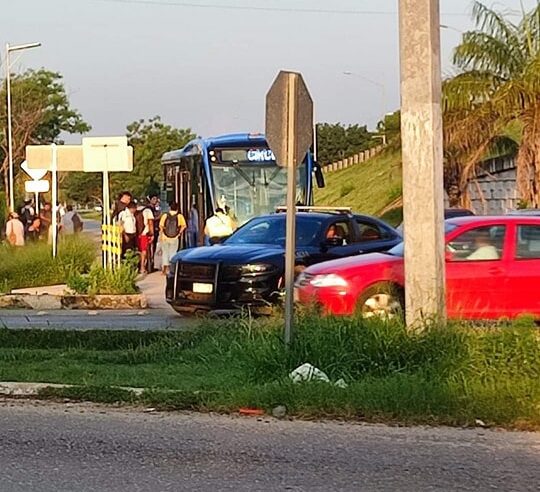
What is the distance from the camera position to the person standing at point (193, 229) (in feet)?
86.1

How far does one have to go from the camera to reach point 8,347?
13.3 metres

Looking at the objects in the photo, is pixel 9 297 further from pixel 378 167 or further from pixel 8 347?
pixel 378 167

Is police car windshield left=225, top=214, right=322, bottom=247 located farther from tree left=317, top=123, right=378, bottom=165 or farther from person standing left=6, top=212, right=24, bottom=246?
tree left=317, top=123, right=378, bottom=165

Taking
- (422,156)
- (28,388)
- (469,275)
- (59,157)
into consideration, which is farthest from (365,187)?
(28,388)

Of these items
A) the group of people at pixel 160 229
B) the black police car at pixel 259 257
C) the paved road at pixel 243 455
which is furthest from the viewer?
the group of people at pixel 160 229

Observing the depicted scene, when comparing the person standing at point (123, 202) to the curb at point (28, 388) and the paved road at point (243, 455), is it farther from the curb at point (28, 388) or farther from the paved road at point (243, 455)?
the paved road at point (243, 455)

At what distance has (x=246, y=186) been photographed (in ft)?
84.5

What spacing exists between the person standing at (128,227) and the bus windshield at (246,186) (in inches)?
89.3

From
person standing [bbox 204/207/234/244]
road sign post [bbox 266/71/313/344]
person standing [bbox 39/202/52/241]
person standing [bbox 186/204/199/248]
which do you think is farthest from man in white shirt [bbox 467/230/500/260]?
person standing [bbox 39/202/52/241]

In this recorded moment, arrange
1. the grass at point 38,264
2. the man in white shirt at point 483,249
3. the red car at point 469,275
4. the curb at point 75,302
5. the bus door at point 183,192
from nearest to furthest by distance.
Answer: the red car at point 469,275, the man in white shirt at point 483,249, the curb at point 75,302, the grass at point 38,264, the bus door at point 183,192

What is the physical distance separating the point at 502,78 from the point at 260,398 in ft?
73.2

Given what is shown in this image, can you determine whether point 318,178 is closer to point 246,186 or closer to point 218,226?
point 246,186

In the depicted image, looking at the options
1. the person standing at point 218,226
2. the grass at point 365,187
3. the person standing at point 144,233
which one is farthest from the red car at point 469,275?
the grass at point 365,187

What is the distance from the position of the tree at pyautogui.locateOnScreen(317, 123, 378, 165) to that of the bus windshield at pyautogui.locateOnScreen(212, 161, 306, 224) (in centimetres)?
7332
